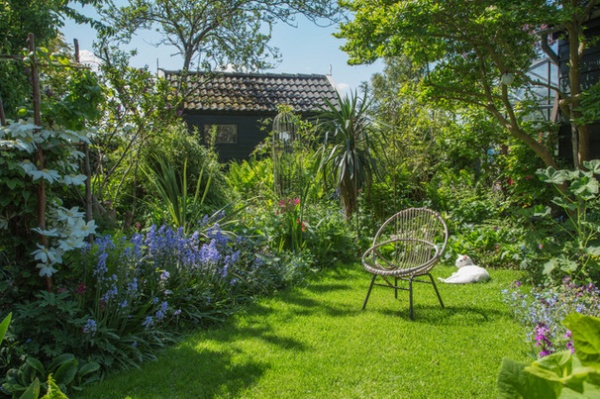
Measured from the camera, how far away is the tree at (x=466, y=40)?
4.84m

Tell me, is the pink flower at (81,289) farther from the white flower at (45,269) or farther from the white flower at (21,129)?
the white flower at (21,129)

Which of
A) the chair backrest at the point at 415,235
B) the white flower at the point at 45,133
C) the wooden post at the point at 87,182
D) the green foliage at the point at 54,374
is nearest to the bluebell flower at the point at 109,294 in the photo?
the green foliage at the point at 54,374

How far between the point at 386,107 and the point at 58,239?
5.63 meters

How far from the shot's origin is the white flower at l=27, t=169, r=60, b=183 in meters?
2.77

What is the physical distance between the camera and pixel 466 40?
5543mm

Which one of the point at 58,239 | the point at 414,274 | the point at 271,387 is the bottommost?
the point at 271,387

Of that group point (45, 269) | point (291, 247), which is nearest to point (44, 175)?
point (45, 269)

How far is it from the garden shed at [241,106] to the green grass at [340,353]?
9.70 metres

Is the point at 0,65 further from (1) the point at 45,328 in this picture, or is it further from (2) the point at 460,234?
(2) the point at 460,234

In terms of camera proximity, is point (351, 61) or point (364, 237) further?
point (364, 237)

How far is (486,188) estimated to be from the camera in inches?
305

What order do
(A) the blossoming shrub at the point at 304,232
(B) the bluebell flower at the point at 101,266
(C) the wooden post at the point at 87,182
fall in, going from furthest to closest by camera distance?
(A) the blossoming shrub at the point at 304,232 → (C) the wooden post at the point at 87,182 → (B) the bluebell flower at the point at 101,266

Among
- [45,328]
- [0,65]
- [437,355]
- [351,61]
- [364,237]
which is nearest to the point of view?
[45,328]

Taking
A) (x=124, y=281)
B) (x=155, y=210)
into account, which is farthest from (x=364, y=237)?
(x=124, y=281)
